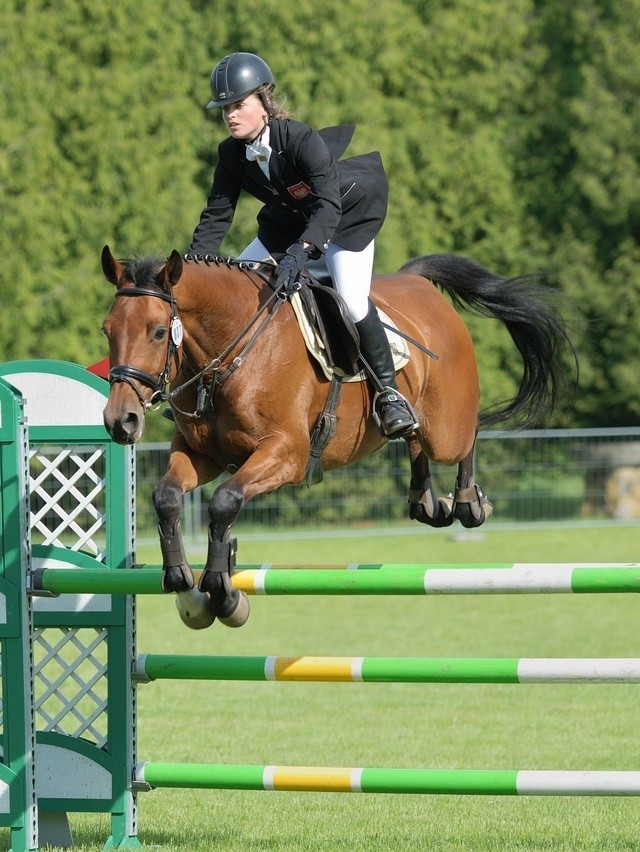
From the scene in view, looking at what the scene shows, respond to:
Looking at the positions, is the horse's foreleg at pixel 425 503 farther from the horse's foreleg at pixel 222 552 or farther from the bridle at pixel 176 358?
the horse's foreleg at pixel 222 552

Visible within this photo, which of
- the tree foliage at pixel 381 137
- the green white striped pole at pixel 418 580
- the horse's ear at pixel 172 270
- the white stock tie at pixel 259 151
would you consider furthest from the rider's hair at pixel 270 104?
the tree foliage at pixel 381 137

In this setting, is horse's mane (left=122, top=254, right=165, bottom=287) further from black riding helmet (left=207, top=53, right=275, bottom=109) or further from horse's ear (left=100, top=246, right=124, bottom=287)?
black riding helmet (left=207, top=53, right=275, bottom=109)

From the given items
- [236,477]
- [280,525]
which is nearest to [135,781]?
[236,477]

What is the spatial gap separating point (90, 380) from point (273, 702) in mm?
4728

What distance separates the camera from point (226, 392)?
4562mm

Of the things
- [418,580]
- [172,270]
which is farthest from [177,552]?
[172,270]

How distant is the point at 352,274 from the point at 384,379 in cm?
43

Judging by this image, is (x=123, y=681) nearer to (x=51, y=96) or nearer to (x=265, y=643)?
(x=265, y=643)

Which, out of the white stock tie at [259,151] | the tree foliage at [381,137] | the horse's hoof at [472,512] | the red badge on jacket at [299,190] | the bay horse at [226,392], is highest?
the tree foliage at [381,137]

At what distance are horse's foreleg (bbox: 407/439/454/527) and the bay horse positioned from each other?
0.6 inches

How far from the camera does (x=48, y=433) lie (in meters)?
4.87

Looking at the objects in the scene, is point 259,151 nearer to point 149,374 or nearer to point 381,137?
point 149,374

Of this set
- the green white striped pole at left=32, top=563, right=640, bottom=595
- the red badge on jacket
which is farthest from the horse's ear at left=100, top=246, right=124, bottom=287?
the green white striped pole at left=32, top=563, right=640, bottom=595

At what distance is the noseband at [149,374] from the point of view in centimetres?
413
